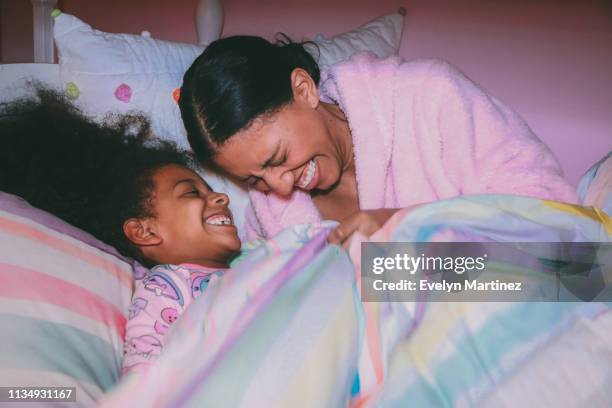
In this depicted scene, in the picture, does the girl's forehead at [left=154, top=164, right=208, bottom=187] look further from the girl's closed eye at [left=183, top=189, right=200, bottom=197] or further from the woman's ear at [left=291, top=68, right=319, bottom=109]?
the woman's ear at [left=291, top=68, right=319, bottom=109]

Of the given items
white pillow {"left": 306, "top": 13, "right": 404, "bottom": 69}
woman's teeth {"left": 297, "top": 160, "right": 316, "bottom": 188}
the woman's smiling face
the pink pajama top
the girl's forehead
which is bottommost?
the pink pajama top

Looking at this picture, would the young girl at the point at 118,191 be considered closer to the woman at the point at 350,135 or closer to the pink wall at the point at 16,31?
the woman at the point at 350,135

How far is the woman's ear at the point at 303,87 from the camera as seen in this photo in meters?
0.91

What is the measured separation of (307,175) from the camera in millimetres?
929

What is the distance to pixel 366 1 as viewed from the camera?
5.10 feet

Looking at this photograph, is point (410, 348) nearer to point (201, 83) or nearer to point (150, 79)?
point (201, 83)

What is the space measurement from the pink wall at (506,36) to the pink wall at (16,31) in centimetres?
3

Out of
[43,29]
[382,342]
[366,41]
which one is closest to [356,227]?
[382,342]

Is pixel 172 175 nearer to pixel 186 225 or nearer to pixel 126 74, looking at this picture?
pixel 186 225

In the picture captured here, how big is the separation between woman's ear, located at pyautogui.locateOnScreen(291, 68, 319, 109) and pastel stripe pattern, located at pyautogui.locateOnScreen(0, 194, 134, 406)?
46 cm

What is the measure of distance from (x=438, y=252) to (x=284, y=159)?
0.36 meters

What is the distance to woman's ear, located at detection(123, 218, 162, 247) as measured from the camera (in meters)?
0.93

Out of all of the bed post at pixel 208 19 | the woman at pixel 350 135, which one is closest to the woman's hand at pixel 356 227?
the woman at pixel 350 135

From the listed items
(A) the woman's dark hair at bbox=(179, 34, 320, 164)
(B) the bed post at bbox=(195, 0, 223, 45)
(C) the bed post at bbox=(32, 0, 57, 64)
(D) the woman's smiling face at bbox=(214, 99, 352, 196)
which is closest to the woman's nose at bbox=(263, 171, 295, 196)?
(D) the woman's smiling face at bbox=(214, 99, 352, 196)
